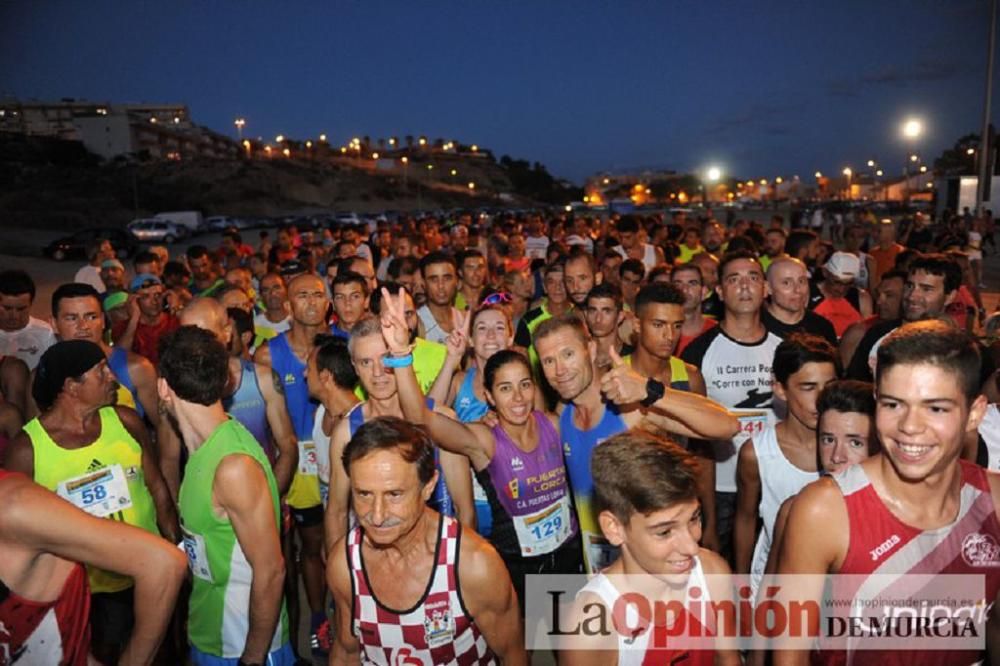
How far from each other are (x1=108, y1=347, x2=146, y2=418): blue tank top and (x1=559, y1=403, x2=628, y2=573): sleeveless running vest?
3511 mm

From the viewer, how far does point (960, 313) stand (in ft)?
21.9

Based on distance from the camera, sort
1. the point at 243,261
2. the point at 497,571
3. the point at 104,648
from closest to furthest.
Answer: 1. the point at 497,571
2. the point at 104,648
3. the point at 243,261

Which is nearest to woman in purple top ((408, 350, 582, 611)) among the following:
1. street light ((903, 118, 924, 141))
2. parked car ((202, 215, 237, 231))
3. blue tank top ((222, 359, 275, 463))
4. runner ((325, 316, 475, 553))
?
runner ((325, 316, 475, 553))

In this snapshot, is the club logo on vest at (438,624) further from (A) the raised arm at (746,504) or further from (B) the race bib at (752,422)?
(B) the race bib at (752,422)

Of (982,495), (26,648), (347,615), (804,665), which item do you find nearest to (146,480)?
(26,648)

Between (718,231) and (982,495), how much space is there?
472 inches

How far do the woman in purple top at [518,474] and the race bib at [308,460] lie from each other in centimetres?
167

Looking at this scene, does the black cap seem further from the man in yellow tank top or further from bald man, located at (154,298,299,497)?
bald man, located at (154,298,299,497)

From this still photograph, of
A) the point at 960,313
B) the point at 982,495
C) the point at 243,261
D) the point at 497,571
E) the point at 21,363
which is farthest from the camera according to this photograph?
the point at 243,261

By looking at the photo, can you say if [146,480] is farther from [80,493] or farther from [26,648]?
[26,648]

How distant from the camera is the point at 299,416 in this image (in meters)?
5.46

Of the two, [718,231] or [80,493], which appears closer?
[80,493]

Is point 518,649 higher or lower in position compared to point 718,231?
lower

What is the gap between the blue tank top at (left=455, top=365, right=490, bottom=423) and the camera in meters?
4.84
